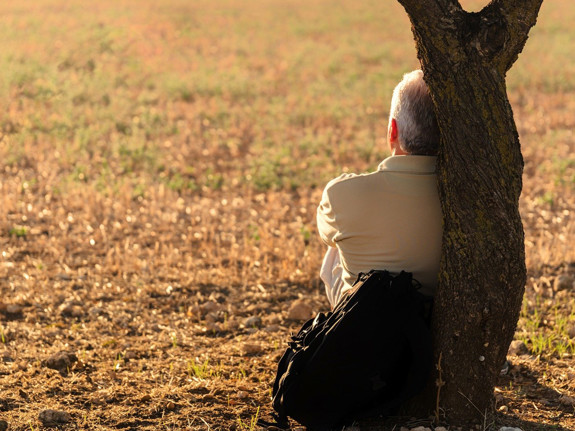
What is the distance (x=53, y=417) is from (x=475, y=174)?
2.28m

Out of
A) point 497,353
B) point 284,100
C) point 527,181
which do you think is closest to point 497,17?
point 497,353

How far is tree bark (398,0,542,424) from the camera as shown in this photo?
3461 mm

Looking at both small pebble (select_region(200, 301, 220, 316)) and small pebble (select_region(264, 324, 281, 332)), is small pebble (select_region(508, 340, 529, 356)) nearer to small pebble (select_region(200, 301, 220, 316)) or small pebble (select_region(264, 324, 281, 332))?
small pebble (select_region(264, 324, 281, 332))

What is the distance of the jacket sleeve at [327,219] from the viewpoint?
152 inches

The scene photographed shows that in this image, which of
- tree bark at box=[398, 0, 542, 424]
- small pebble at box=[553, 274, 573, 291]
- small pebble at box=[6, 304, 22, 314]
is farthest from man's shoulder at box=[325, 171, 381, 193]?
small pebble at box=[553, 274, 573, 291]

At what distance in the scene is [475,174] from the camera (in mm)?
3520

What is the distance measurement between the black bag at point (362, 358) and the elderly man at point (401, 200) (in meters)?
0.17

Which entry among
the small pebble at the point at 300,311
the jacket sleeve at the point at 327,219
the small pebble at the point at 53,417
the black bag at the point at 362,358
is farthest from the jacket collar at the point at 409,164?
the small pebble at the point at 300,311

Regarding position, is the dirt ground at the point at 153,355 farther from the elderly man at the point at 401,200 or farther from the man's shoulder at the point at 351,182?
the man's shoulder at the point at 351,182

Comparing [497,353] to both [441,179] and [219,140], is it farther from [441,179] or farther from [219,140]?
[219,140]

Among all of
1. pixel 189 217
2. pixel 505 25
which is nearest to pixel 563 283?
pixel 505 25

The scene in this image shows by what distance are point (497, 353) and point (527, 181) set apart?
6390mm

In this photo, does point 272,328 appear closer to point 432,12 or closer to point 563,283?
point 563,283

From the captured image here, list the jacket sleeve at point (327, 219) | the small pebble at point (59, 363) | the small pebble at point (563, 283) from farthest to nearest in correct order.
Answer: the small pebble at point (563, 283) < the small pebble at point (59, 363) < the jacket sleeve at point (327, 219)
